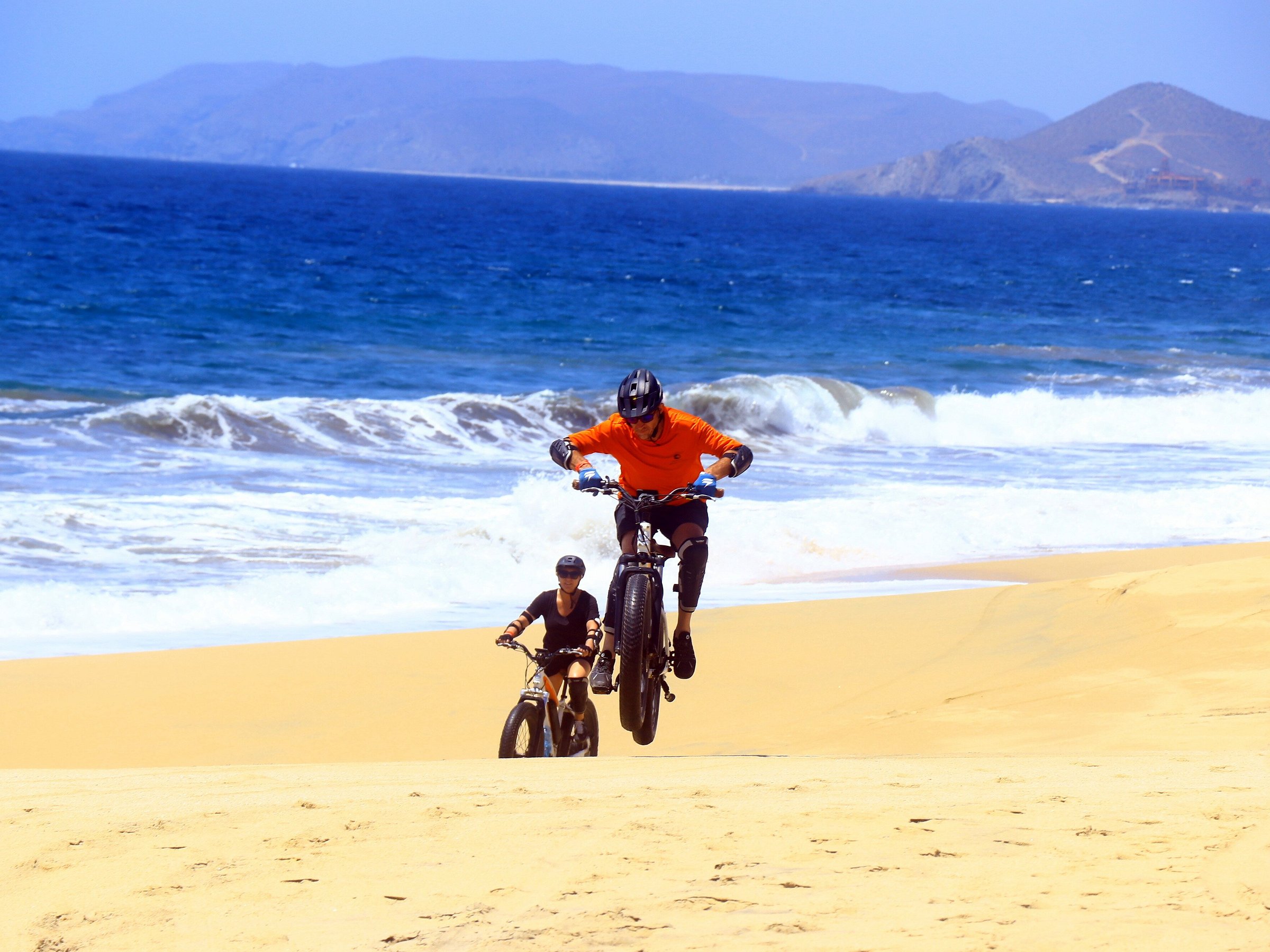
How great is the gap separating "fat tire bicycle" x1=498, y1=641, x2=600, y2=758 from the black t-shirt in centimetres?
6

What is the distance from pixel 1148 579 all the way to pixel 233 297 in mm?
29469

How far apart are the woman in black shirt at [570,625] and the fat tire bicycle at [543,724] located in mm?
46

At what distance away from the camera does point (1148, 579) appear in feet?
30.8

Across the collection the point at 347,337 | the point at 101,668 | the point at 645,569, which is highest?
the point at 347,337

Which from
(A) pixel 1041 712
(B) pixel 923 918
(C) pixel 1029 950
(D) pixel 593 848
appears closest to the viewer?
(C) pixel 1029 950

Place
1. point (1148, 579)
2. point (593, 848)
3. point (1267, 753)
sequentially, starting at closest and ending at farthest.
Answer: point (593, 848) < point (1267, 753) < point (1148, 579)

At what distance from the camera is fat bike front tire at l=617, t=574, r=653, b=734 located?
609cm

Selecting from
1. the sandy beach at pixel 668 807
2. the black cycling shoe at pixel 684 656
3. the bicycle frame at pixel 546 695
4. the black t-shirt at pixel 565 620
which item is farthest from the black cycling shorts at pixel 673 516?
the sandy beach at pixel 668 807

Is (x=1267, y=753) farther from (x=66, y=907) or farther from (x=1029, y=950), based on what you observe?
(x=66, y=907)

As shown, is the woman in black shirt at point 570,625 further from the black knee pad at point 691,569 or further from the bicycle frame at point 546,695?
the black knee pad at point 691,569

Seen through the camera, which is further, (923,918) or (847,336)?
(847,336)

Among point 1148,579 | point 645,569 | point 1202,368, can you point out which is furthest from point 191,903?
point 1202,368

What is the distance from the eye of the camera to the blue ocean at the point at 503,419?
36.9ft

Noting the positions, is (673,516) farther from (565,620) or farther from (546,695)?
(546,695)
